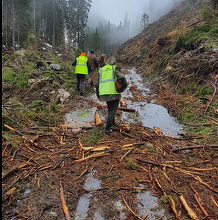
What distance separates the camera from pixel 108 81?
174 inches

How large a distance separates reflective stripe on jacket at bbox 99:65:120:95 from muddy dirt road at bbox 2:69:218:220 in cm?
112

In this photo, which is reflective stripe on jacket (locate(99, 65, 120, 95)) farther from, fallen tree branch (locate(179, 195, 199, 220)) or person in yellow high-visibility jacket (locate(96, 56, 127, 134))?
fallen tree branch (locate(179, 195, 199, 220))

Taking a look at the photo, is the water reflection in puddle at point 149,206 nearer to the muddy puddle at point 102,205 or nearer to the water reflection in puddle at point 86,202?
the muddy puddle at point 102,205

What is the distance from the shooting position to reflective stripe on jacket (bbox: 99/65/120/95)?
172 inches

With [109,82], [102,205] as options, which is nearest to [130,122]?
[109,82]

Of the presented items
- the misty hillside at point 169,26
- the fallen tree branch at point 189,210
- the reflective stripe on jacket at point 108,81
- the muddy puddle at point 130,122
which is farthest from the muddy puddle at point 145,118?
the misty hillside at point 169,26

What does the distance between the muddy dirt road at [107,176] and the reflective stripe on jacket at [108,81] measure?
1.12m

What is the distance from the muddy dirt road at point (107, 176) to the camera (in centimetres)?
219

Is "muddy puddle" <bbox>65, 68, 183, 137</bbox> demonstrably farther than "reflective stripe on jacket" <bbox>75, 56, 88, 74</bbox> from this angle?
No

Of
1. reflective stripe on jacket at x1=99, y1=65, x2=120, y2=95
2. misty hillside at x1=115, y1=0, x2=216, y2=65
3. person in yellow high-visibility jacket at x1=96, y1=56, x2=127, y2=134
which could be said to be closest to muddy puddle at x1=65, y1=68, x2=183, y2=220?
person in yellow high-visibility jacket at x1=96, y1=56, x2=127, y2=134

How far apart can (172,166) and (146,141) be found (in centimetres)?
106

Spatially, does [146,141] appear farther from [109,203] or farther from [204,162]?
[109,203]

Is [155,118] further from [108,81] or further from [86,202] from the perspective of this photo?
A: [86,202]

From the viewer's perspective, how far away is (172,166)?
3121mm
